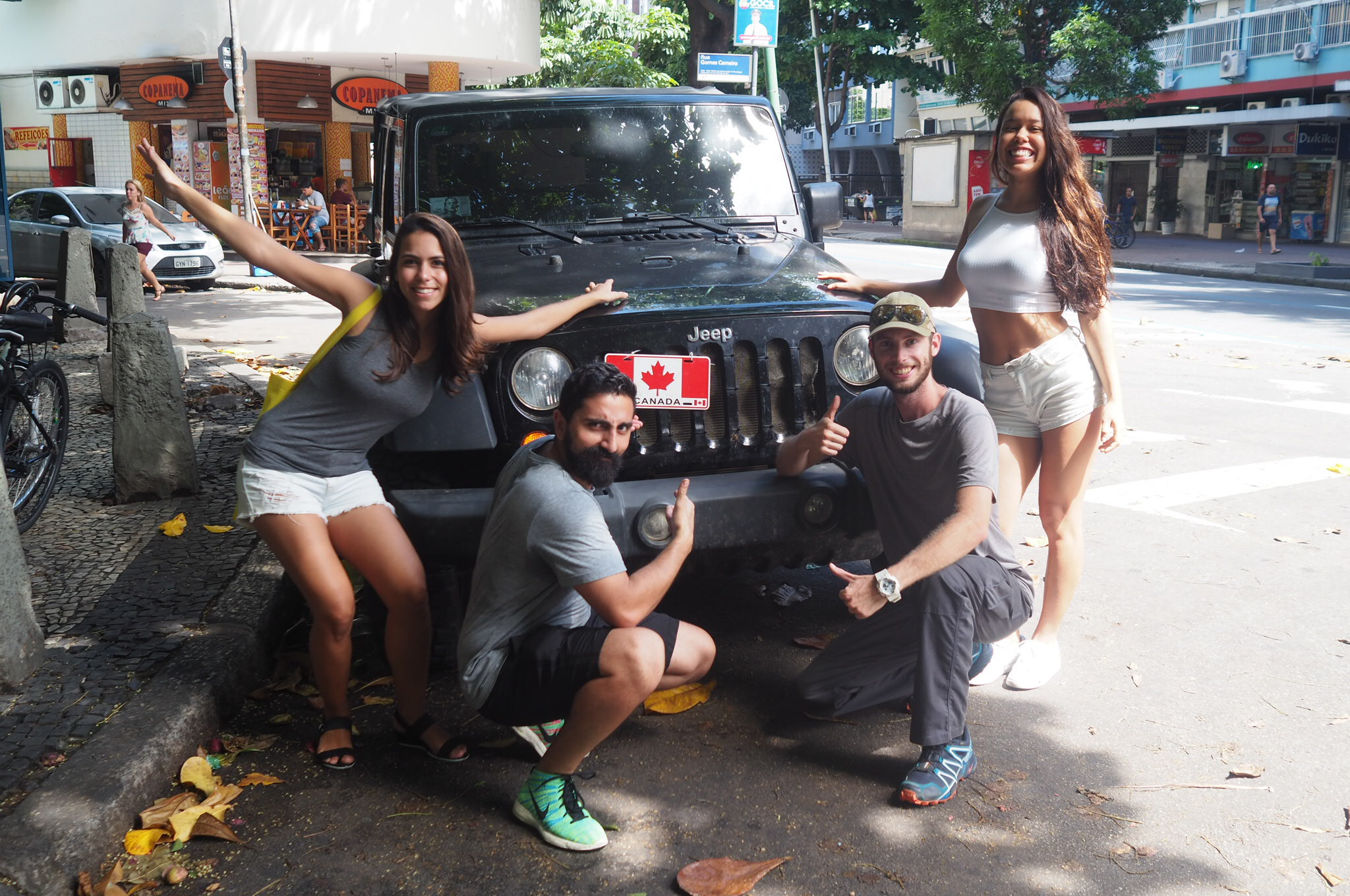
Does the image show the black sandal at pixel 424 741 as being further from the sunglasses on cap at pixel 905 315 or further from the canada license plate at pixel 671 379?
the sunglasses on cap at pixel 905 315

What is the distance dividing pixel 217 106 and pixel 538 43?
6640 millimetres

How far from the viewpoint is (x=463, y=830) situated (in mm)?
3326

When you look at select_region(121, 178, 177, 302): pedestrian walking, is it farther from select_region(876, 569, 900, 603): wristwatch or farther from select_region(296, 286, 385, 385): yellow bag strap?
select_region(876, 569, 900, 603): wristwatch

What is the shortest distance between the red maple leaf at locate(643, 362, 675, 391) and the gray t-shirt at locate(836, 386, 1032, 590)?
563mm

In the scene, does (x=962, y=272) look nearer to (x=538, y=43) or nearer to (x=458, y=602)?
(x=458, y=602)

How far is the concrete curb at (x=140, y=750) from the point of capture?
2955 mm

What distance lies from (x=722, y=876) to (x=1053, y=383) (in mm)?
1966

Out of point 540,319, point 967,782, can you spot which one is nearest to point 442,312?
point 540,319

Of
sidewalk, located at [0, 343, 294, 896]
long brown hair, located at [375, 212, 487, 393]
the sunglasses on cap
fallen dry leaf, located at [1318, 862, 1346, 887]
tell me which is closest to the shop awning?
sidewalk, located at [0, 343, 294, 896]

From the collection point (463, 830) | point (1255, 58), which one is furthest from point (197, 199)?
point (1255, 58)

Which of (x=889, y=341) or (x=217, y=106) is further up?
(x=217, y=106)

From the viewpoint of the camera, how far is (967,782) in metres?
3.59

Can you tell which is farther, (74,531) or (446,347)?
(74,531)

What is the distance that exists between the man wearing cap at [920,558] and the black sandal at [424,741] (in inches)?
43.7
